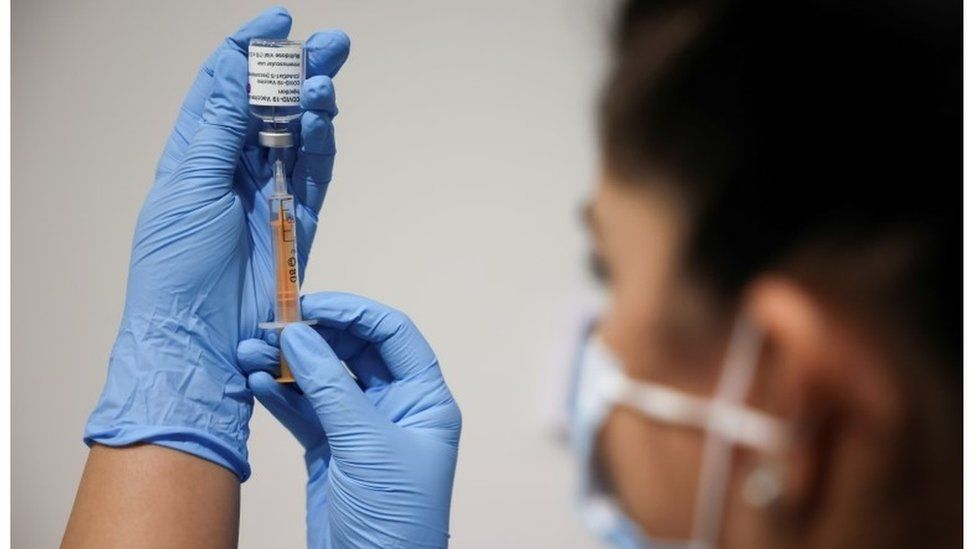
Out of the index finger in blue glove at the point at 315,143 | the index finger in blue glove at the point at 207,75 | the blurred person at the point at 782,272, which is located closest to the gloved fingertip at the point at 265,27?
the index finger in blue glove at the point at 207,75

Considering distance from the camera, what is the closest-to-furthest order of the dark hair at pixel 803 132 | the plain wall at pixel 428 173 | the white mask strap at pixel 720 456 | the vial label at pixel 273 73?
the dark hair at pixel 803 132
the white mask strap at pixel 720 456
the vial label at pixel 273 73
the plain wall at pixel 428 173

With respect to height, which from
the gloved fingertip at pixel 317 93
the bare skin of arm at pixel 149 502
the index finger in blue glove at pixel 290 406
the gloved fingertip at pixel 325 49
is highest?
the gloved fingertip at pixel 325 49

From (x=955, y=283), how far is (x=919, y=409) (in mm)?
126

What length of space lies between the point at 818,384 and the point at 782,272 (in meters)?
0.13

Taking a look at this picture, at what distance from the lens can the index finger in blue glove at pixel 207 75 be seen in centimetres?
133

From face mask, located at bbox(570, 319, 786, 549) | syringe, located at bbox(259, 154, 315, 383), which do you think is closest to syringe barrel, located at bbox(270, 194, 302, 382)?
syringe, located at bbox(259, 154, 315, 383)

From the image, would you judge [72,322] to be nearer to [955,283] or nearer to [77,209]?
[77,209]

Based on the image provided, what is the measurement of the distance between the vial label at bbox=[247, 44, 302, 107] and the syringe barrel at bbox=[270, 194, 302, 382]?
14 cm

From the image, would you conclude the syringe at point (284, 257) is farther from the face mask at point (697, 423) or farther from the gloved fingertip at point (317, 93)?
the face mask at point (697, 423)

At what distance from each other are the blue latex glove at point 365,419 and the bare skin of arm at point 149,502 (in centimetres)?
13

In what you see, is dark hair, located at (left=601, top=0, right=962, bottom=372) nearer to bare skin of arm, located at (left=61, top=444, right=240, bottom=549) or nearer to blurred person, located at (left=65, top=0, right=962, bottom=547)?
blurred person, located at (left=65, top=0, right=962, bottom=547)

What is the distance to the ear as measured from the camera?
946 millimetres

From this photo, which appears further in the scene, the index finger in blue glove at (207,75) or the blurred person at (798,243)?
the index finger in blue glove at (207,75)

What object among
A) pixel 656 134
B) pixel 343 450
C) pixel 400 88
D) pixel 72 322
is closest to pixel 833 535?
pixel 656 134
